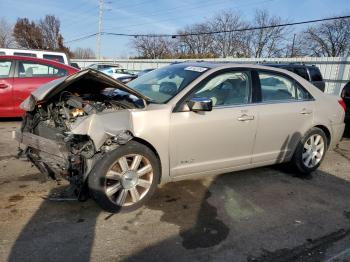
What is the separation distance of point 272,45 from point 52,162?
54418mm

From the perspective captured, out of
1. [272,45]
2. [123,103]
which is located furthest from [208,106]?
[272,45]

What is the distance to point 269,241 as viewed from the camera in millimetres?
3354

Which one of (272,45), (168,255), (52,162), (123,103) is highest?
(272,45)

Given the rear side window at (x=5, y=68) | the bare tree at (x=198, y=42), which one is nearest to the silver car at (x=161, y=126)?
the rear side window at (x=5, y=68)

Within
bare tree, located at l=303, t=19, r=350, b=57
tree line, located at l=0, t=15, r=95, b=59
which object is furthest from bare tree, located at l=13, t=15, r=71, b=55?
bare tree, located at l=303, t=19, r=350, b=57

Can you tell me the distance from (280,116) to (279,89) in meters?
0.43

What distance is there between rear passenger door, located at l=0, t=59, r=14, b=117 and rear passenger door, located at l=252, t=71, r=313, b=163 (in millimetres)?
5624

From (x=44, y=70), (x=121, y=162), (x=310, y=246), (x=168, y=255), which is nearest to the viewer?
(x=168, y=255)

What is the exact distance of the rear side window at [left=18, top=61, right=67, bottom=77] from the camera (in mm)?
7996

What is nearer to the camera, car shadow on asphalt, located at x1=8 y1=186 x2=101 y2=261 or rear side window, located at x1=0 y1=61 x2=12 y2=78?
car shadow on asphalt, located at x1=8 y1=186 x2=101 y2=261

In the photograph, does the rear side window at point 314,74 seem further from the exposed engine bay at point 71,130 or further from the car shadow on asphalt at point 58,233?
the car shadow on asphalt at point 58,233

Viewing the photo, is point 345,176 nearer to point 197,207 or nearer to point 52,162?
point 197,207

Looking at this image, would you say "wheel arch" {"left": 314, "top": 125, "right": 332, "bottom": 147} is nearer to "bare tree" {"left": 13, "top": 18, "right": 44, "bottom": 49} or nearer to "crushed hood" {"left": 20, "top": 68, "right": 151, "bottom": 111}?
"crushed hood" {"left": 20, "top": 68, "right": 151, "bottom": 111}

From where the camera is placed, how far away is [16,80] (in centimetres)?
783
